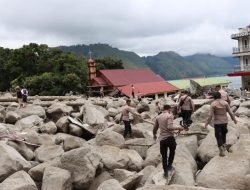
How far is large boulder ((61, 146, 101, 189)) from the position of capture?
1145cm

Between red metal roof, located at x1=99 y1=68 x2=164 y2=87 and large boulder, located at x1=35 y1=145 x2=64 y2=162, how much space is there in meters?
47.4

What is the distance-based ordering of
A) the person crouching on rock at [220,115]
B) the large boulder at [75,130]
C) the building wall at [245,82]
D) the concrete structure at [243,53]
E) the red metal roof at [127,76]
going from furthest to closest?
the red metal roof at [127,76] < the concrete structure at [243,53] < the building wall at [245,82] < the large boulder at [75,130] < the person crouching on rock at [220,115]

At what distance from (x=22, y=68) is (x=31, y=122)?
157ft

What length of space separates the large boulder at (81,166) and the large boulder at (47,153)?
1.88 meters

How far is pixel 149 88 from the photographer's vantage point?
62.3 metres

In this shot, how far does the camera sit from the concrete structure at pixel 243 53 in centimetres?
6075

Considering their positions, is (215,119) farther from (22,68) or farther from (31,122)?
(22,68)

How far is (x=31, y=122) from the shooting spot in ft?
66.7

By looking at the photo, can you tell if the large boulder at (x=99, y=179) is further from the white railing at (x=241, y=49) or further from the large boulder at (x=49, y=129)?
the white railing at (x=241, y=49)

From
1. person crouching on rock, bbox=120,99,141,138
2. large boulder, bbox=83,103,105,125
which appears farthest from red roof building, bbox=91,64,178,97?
person crouching on rock, bbox=120,99,141,138

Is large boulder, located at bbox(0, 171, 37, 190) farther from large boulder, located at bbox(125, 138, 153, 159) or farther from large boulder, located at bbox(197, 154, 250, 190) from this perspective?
large boulder, located at bbox(125, 138, 153, 159)

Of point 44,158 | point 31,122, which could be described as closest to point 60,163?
point 44,158

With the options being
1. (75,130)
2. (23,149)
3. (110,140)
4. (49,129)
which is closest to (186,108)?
(110,140)

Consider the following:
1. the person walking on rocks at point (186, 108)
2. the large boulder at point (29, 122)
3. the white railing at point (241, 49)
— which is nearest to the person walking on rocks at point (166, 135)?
the person walking on rocks at point (186, 108)
